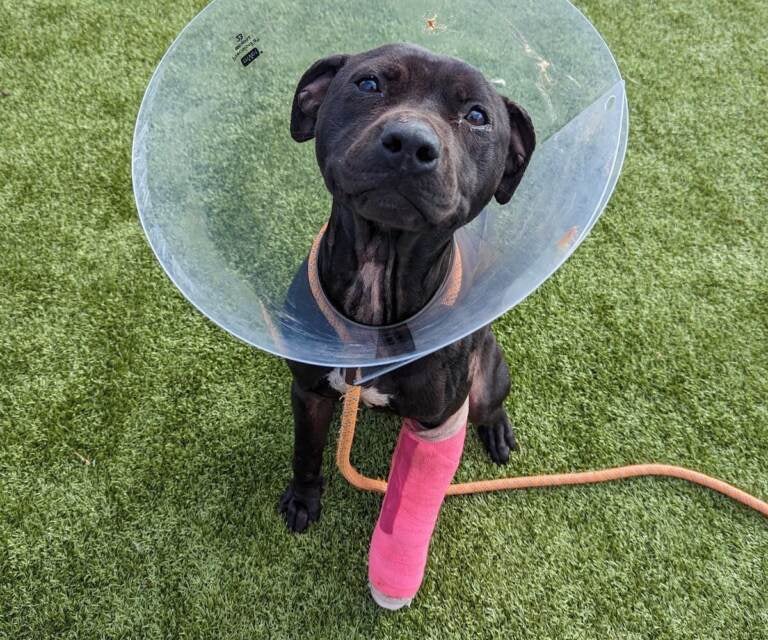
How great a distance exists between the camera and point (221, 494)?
2.16 m

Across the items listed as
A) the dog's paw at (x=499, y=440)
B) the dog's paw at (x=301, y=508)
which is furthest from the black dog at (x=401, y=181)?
the dog's paw at (x=499, y=440)

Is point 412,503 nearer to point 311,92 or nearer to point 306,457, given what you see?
point 306,457

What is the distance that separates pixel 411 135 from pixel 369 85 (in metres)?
0.33

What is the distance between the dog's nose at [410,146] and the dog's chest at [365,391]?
2.06ft

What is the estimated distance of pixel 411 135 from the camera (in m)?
1.24

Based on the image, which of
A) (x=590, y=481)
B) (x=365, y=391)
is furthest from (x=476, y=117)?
(x=590, y=481)

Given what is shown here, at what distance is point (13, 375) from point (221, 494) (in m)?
0.86

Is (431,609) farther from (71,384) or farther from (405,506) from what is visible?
(71,384)

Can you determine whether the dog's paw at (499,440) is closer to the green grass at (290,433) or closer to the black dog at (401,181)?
the green grass at (290,433)

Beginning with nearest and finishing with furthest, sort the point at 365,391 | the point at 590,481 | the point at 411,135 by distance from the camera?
1. the point at 411,135
2. the point at 365,391
3. the point at 590,481

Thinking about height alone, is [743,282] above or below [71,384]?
below

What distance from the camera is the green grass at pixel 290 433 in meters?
2.01

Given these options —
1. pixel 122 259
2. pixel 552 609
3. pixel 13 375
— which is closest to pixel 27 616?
pixel 13 375

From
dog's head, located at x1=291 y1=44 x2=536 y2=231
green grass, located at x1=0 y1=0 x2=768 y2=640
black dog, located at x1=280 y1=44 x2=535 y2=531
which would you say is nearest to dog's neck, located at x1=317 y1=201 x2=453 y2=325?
black dog, located at x1=280 y1=44 x2=535 y2=531
